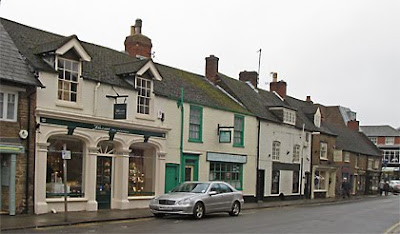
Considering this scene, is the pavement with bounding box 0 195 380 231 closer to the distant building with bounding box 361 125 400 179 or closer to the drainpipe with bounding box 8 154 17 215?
the drainpipe with bounding box 8 154 17 215

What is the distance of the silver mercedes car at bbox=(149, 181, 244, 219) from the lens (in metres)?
19.0

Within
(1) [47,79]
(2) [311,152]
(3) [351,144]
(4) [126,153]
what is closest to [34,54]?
(1) [47,79]

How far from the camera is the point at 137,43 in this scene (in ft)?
95.6

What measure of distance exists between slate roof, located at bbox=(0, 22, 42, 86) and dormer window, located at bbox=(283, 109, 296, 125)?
69.2 feet

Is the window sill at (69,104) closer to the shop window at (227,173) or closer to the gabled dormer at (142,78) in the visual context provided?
the gabled dormer at (142,78)

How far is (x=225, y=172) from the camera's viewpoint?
30359 mm

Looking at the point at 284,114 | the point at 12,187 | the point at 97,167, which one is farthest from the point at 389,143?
the point at 12,187

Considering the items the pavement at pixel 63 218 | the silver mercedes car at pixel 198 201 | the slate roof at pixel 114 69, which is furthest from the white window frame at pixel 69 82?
the silver mercedes car at pixel 198 201

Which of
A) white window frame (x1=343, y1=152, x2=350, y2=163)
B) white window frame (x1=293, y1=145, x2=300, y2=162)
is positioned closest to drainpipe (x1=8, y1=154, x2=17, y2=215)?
white window frame (x1=293, y1=145, x2=300, y2=162)

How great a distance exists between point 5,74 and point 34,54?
2.47 m

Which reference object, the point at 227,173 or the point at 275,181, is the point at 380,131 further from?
the point at 227,173

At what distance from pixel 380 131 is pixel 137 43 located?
241 feet

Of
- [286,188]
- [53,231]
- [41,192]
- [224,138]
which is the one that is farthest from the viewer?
[286,188]

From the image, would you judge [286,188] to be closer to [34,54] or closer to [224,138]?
[224,138]
